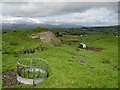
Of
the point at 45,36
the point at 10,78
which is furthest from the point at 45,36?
the point at 10,78

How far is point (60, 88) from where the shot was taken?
44.3 feet

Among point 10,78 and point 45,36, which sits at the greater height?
point 45,36

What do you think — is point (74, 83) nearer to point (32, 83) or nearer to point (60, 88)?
point (60, 88)

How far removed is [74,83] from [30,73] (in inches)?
318

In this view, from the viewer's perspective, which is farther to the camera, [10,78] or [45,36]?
[45,36]

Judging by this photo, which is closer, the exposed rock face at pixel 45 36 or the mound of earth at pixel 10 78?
the mound of earth at pixel 10 78

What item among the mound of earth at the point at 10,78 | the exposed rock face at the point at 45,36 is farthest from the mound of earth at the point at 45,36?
the mound of earth at the point at 10,78

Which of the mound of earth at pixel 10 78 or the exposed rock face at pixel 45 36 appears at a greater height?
the exposed rock face at pixel 45 36

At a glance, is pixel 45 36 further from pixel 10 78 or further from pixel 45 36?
pixel 10 78

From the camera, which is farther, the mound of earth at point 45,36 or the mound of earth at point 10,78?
the mound of earth at point 45,36

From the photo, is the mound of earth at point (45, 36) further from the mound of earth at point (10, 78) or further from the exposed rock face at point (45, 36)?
the mound of earth at point (10, 78)

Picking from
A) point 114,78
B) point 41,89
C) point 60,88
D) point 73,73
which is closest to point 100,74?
point 114,78

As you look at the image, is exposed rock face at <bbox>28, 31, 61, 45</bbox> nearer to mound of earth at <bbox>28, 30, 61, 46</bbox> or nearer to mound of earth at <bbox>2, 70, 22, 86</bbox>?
mound of earth at <bbox>28, 30, 61, 46</bbox>

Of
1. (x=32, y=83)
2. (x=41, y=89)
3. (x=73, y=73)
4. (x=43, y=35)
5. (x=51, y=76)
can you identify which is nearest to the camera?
(x=41, y=89)
